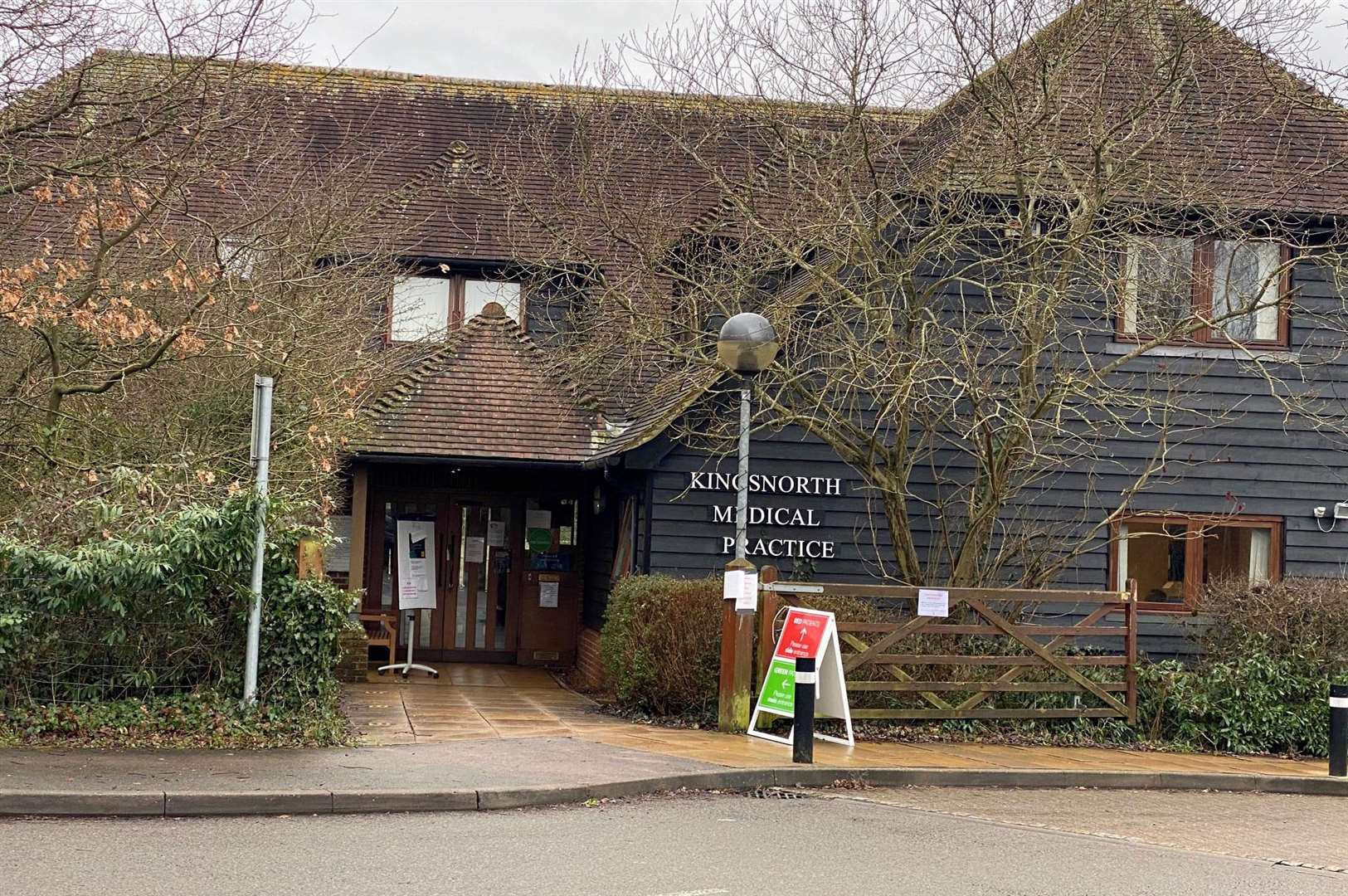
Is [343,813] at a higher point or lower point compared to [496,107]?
lower

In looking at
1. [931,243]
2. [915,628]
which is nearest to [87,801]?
[915,628]

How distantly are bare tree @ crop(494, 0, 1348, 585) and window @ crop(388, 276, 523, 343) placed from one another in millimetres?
2454

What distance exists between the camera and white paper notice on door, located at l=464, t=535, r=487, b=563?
20172 mm

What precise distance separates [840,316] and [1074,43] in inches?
133

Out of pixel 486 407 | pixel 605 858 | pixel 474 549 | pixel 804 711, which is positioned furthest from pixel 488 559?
pixel 605 858

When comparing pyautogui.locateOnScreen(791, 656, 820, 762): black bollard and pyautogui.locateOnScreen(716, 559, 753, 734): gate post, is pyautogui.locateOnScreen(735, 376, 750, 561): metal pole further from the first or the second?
pyautogui.locateOnScreen(791, 656, 820, 762): black bollard

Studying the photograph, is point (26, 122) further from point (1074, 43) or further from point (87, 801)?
point (1074, 43)

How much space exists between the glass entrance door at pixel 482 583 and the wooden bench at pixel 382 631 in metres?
1.27

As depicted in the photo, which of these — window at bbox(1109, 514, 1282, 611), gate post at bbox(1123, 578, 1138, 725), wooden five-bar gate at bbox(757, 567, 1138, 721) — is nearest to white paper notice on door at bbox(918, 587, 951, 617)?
wooden five-bar gate at bbox(757, 567, 1138, 721)

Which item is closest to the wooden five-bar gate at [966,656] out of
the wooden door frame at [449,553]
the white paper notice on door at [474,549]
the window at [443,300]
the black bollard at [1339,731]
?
the black bollard at [1339,731]

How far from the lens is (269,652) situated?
11.8 m

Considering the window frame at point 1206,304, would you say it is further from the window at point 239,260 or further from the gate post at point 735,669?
the window at point 239,260

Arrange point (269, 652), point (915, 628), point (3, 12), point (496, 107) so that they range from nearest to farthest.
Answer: point (3, 12), point (269, 652), point (915, 628), point (496, 107)

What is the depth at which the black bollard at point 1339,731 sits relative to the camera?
12.4m
